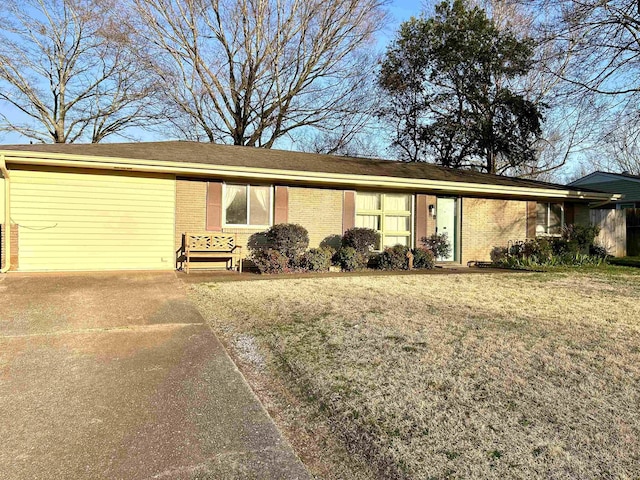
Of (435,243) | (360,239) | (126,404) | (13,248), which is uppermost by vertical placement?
(360,239)

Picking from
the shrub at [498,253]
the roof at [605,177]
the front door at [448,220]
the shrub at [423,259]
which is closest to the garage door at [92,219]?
the shrub at [423,259]

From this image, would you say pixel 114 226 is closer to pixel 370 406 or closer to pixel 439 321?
pixel 439 321

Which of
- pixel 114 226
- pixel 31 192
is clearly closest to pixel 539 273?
pixel 114 226

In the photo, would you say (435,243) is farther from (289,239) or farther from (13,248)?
(13,248)

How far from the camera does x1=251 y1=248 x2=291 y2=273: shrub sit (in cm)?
964

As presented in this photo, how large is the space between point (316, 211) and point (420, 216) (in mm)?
3332

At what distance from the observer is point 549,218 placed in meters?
14.3

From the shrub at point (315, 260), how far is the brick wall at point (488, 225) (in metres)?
5.07

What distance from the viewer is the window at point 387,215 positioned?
1179 cm

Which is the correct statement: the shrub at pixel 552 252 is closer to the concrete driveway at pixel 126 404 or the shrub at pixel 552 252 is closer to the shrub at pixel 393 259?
the shrub at pixel 393 259

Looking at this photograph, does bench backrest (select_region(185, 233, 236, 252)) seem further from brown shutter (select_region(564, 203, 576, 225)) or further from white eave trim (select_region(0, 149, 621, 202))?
brown shutter (select_region(564, 203, 576, 225))

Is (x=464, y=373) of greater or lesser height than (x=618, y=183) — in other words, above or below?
below

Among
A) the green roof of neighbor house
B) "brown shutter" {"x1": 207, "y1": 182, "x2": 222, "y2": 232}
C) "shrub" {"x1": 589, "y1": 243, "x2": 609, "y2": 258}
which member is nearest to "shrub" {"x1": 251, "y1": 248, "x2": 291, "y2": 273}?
"brown shutter" {"x1": 207, "y1": 182, "x2": 222, "y2": 232}

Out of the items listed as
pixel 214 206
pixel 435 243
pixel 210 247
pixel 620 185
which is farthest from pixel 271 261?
pixel 620 185
